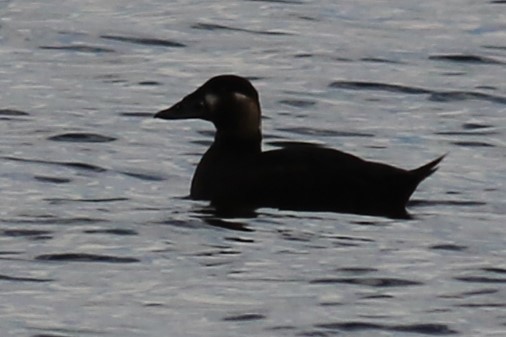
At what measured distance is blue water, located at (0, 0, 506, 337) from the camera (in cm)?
999

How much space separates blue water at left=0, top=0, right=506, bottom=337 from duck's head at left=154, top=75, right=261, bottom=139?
38cm

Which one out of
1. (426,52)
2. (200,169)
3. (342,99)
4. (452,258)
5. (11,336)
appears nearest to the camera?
(11,336)

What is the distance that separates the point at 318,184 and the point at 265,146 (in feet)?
7.36

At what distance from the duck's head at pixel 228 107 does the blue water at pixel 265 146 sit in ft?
1.25

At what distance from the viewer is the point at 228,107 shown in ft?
43.2

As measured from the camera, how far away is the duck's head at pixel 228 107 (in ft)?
43.1

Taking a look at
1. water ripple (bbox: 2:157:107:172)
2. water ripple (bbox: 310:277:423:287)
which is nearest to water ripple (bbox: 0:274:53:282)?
water ripple (bbox: 310:277:423:287)

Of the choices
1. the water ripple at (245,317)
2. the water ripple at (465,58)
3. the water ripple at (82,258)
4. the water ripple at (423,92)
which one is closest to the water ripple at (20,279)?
the water ripple at (82,258)

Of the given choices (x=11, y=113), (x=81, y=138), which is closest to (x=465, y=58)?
(x=11, y=113)

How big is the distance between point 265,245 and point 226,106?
188 centimetres

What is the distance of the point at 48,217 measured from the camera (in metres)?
11.9

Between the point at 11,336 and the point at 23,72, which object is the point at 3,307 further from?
the point at 23,72

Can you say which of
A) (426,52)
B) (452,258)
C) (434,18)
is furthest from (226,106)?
(434,18)

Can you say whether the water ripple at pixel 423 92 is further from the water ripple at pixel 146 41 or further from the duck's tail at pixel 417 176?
the duck's tail at pixel 417 176
